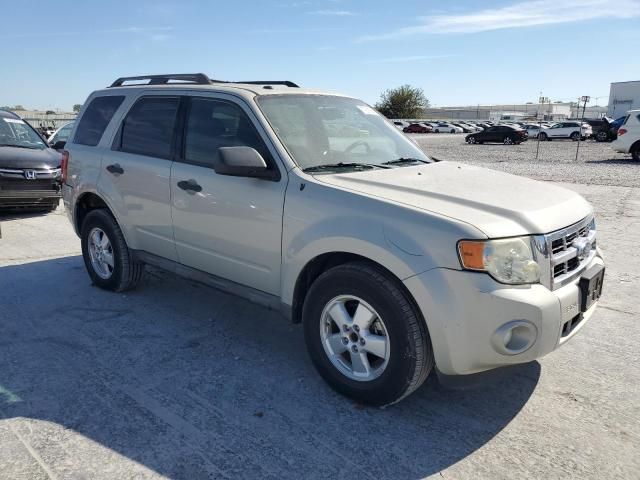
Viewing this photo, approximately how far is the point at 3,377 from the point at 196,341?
131cm

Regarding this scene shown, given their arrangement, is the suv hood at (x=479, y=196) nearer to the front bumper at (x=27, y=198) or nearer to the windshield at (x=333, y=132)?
the windshield at (x=333, y=132)

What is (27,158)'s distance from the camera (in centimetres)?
902

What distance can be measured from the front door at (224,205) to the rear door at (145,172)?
18 cm

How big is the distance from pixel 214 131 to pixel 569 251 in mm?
2637

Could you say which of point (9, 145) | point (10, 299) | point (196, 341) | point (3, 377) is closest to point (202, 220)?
point (196, 341)

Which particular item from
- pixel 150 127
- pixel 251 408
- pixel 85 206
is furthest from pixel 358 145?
pixel 85 206

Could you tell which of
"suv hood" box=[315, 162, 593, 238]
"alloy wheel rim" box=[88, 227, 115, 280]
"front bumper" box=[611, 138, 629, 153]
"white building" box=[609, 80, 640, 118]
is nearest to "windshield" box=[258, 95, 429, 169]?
"suv hood" box=[315, 162, 593, 238]

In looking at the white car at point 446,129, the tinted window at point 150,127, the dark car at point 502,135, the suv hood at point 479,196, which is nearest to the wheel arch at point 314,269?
the suv hood at point 479,196

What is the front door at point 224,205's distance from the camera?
3732 millimetres

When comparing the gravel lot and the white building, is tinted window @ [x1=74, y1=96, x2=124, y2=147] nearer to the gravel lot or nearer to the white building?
the gravel lot

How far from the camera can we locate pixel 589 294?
323 cm

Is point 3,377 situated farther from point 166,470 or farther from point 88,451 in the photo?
point 166,470

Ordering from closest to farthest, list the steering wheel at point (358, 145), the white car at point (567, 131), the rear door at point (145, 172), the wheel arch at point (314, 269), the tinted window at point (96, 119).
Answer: the wheel arch at point (314, 269) → the steering wheel at point (358, 145) → the rear door at point (145, 172) → the tinted window at point (96, 119) → the white car at point (567, 131)

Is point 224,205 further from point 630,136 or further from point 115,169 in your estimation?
point 630,136
